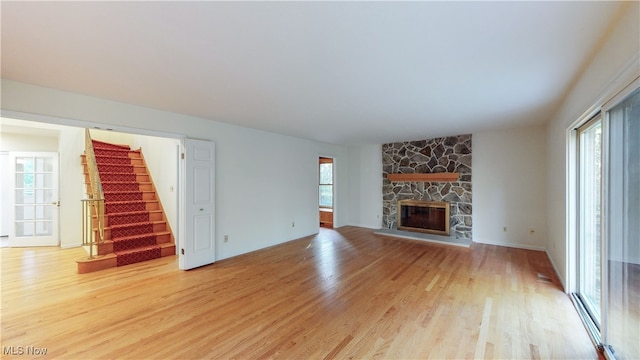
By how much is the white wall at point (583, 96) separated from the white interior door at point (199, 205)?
4.44 metres

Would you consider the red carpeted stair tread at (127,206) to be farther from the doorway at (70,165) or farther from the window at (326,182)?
the window at (326,182)

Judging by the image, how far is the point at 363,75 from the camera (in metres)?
2.33

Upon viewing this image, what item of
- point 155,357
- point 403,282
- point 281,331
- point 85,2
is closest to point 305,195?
point 403,282

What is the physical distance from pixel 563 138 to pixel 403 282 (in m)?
2.72

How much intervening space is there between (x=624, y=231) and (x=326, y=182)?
242 inches

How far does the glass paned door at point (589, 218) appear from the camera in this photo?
237 cm

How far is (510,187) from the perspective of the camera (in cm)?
497

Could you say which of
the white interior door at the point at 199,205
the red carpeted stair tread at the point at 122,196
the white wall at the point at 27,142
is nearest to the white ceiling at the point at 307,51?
the white interior door at the point at 199,205

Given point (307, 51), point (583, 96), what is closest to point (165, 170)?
point (307, 51)

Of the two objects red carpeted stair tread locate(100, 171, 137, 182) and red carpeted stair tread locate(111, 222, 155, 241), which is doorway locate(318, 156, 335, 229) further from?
red carpeted stair tread locate(100, 171, 137, 182)

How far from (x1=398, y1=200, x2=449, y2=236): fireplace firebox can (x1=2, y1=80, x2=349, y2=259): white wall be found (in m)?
1.80

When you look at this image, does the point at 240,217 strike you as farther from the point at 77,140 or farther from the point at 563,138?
the point at 563,138

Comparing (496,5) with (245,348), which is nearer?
(496,5)

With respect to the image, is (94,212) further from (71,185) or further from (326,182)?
(326,182)
